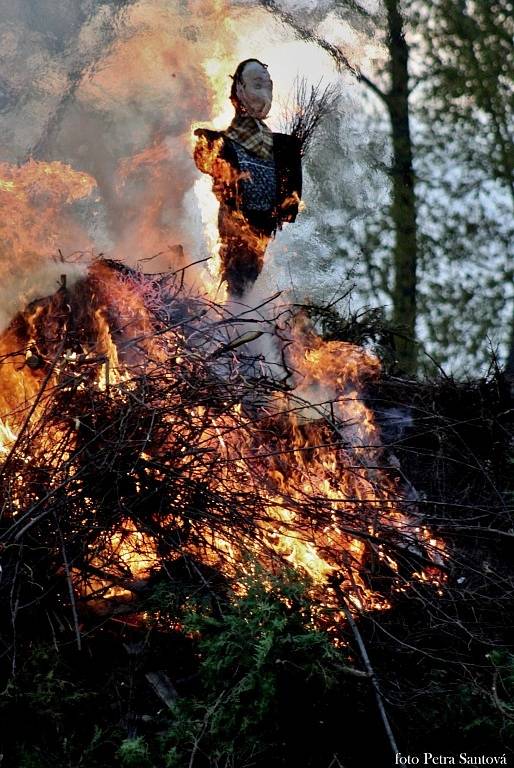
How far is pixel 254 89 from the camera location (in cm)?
524

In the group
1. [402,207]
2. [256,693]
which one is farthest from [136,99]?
[256,693]

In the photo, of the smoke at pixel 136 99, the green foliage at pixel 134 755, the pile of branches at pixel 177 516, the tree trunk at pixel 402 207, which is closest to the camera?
the green foliage at pixel 134 755

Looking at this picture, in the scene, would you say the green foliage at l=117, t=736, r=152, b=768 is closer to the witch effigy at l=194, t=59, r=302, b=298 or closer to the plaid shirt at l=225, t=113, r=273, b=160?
the witch effigy at l=194, t=59, r=302, b=298

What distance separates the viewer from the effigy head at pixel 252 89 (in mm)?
5238

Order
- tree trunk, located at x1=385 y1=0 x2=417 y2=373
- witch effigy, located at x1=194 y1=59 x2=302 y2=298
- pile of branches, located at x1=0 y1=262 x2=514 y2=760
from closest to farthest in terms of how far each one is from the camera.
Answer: pile of branches, located at x1=0 y1=262 x2=514 y2=760, witch effigy, located at x1=194 y1=59 x2=302 y2=298, tree trunk, located at x1=385 y1=0 x2=417 y2=373

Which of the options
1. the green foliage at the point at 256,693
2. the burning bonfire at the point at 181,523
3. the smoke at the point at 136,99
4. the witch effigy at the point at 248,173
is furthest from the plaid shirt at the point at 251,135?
the green foliage at the point at 256,693

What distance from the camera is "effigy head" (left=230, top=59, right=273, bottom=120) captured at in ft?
17.2

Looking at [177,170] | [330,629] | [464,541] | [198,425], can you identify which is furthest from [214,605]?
[177,170]

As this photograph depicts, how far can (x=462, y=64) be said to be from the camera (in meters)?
9.43

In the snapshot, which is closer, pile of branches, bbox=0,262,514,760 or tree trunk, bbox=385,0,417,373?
pile of branches, bbox=0,262,514,760

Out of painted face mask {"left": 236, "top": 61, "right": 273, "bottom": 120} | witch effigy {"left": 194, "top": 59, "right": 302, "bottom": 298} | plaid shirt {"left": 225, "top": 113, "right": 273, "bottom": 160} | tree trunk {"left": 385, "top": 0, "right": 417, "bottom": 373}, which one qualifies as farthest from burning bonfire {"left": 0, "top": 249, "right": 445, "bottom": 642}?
tree trunk {"left": 385, "top": 0, "right": 417, "bottom": 373}

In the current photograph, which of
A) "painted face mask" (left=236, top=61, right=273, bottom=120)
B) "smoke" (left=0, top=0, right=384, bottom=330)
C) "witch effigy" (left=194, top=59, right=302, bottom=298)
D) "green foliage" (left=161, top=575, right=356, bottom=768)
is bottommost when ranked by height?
"green foliage" (left=161, top=575, right=356, bottom=768)

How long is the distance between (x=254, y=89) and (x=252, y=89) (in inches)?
0.6

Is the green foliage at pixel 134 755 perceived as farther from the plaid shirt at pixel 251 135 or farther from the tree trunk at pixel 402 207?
the tree trunk at pixel 402 207
